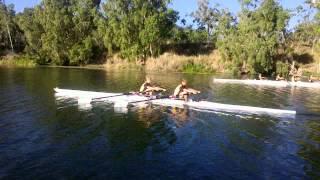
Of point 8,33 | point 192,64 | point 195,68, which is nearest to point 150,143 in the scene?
point 195,68

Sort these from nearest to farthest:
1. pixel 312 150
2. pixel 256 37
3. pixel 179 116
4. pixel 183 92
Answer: pixel 312 150
pixel 179 116
pixel 183 92
pixel 256 37

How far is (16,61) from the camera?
87875 mm

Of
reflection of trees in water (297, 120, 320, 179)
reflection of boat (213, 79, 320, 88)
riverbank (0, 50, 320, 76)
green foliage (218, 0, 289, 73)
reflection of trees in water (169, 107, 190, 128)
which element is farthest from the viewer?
riverbank (0, 50, 320, 76)

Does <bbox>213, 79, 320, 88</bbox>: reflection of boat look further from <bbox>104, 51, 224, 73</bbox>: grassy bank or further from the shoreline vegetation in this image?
<bbox>104, 51, 224, 73</bbox>: grassy bank

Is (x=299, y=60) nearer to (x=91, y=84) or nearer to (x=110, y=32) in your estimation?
(x=110, y=32)

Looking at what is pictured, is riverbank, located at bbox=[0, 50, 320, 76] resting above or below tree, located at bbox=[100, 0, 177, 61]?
below

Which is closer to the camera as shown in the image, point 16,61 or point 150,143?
point 150,143

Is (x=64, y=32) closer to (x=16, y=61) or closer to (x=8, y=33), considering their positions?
(x=16, y=61)

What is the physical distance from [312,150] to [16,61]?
78868 millimetres

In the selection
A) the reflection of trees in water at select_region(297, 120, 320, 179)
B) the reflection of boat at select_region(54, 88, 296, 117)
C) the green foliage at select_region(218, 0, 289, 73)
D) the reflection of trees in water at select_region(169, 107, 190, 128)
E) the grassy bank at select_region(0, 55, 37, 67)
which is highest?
the green foliage at select_region(218, 0, 289, 73)

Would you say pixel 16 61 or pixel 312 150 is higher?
pixel 16 61

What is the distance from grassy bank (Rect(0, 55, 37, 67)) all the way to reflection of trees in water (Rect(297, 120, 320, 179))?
69.9 meters

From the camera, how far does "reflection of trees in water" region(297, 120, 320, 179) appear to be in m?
16.1

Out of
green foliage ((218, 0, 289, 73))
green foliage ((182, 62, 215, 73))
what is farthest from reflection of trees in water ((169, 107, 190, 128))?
green foliage ((182, 62, 215, 73))
